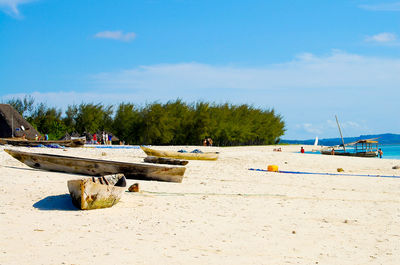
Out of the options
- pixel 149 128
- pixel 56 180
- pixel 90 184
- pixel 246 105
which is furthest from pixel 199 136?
pixel 90 184

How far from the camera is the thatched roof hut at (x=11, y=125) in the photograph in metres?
37.2

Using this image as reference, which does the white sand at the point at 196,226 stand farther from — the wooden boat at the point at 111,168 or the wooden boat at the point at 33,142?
the wooden boat at the point at 33,142

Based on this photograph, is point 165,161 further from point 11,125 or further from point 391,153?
point 391,153

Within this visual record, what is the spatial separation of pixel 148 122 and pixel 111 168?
3539 cm

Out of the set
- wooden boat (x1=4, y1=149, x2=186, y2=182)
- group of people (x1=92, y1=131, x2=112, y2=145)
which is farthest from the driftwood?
group of people (x1=92, y1=131, x2=112, y2=145)

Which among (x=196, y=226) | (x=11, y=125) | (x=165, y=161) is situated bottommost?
(x=196, y=226)

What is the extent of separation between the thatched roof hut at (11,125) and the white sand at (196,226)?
2913 cm

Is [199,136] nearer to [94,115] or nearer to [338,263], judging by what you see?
[94,115]

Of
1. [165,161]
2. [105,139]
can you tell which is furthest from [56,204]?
[105,139]

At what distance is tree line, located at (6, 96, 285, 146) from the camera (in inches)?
1816

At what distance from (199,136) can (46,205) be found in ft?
134

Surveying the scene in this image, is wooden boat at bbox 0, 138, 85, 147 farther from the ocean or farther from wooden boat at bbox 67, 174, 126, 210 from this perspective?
the ocean

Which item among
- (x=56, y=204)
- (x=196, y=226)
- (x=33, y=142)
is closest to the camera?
(x=196, y=226)

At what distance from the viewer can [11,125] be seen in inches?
1469
